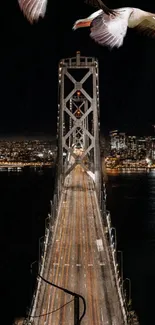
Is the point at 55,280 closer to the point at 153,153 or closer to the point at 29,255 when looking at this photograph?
the point at 29,255

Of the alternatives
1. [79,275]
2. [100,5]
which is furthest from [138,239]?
[100,5]

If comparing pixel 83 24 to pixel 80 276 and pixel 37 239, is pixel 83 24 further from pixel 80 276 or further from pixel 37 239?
pixel 37 239

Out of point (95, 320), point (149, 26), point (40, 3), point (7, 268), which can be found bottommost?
point (7, 268)

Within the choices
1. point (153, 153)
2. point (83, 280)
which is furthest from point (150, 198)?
point (153, 153)

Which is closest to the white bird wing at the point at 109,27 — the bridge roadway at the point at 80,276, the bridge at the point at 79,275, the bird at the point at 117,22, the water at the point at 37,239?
the bird at the point at 117,22

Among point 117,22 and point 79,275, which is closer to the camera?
point 117,22

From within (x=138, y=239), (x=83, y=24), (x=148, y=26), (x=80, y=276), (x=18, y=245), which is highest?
(x=83, y=24)

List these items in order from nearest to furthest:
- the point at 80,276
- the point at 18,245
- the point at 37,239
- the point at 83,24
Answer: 1. the point at 83,24
2. the point at 80,276
3. the point at 18,245
4. the point at 37,239
